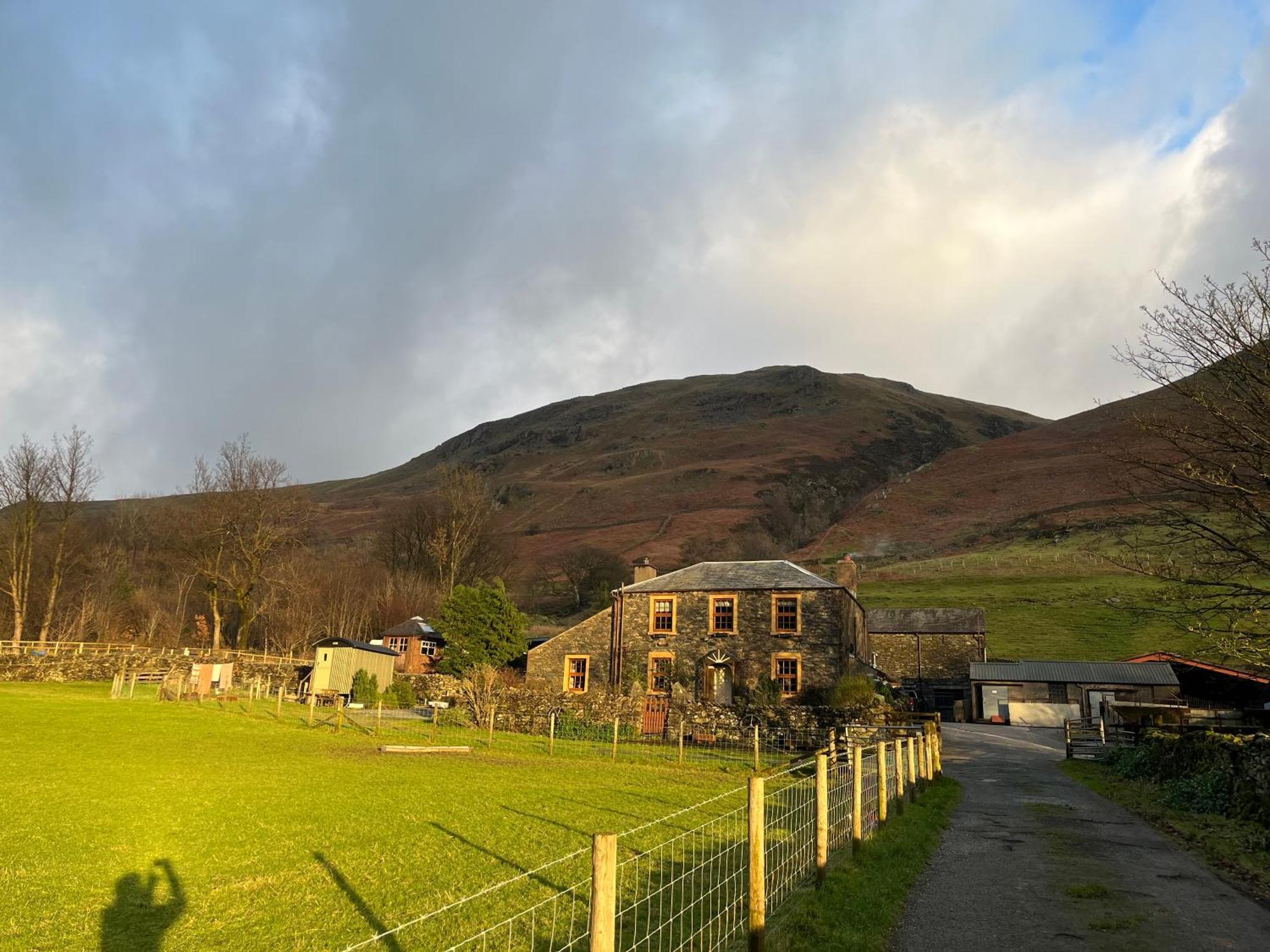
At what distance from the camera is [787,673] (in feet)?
117

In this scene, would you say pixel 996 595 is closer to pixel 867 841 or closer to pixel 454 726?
pixel 454 726

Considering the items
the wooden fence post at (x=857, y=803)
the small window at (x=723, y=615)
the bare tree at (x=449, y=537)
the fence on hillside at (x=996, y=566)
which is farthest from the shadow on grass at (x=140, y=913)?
the fence on hillside at (x=996, y=566)

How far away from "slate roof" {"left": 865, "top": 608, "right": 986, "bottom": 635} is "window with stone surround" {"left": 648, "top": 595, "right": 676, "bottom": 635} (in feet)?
78.4

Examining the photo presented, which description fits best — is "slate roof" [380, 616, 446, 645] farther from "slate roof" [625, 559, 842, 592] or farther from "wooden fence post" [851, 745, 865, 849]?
"wooden fence post" [851, 745, 865, 849]

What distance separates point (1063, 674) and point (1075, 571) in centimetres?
3153

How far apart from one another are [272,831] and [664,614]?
28.1 metres

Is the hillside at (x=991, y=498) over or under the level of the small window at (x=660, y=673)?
over

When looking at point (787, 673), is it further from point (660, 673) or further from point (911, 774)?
point (911, 774)

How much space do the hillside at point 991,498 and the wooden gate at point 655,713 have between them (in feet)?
215

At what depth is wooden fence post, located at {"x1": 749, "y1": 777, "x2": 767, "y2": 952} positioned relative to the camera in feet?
20.6

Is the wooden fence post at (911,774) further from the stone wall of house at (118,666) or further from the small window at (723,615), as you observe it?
the stone wall of house at (118,666)

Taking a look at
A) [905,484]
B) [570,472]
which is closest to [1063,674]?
[905,484]

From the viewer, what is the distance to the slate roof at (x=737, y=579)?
121 ft

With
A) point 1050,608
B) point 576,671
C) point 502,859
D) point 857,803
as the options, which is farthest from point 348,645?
point 1050,608
